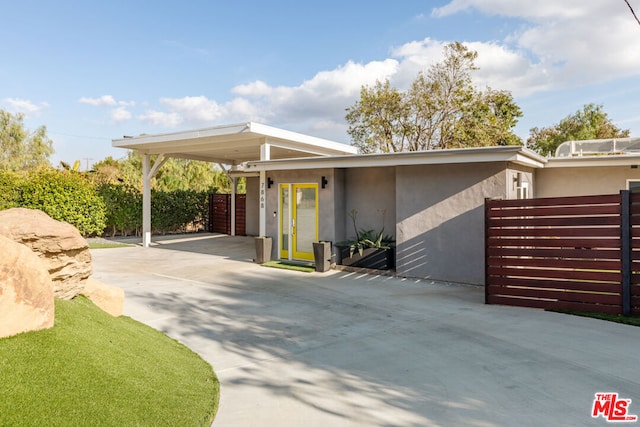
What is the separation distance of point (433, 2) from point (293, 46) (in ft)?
21.9

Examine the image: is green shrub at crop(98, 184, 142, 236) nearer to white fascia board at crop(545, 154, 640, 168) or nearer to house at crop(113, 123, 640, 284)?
house at crop(113, 123, 640, 284)

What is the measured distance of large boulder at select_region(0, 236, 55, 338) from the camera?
2.93m

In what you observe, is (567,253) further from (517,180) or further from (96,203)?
(96,203)

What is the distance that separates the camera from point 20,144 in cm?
3575

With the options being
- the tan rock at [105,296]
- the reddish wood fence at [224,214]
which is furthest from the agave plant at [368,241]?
the reddish wood fence at [224,214]

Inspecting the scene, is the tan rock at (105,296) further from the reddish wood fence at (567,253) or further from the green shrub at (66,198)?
the green shrub at (66,198)

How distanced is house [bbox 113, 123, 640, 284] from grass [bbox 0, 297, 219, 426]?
5937 mm

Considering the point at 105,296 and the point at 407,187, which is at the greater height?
the point at 407,187

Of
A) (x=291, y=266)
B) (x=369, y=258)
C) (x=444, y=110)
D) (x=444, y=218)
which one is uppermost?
(x=444, y=110)

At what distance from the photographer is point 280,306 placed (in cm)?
651

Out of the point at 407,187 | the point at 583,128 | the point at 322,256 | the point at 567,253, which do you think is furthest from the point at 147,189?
the point at 583,128

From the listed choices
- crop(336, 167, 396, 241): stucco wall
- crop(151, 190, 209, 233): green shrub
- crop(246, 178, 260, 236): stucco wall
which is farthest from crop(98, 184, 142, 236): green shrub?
crop(336, 167, 396, 241): stucco wall

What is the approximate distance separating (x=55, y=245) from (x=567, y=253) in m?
6.84

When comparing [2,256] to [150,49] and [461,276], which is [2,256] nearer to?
[461,276]
